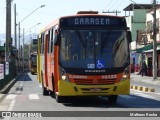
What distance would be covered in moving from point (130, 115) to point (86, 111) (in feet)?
6.42

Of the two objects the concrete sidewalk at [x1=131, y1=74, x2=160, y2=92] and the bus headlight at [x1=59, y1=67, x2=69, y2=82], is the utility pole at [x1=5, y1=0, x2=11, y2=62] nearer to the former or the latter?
the concrete sidewalk at [x1=131, y1=74, x2=160, y2=92]

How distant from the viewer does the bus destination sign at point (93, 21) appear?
63.4ft

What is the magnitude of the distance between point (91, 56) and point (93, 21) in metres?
1.31

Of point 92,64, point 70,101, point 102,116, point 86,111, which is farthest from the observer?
point 70,101

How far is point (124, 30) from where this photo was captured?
19469mm

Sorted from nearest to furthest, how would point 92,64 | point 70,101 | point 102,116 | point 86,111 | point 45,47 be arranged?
1. point 102,116
2. point 86,111
3. point 92,64
4. point 70,101
5. point 45,47

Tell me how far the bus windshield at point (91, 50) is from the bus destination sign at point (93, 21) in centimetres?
28

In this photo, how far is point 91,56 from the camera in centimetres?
1906

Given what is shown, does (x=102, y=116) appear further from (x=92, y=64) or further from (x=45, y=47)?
(x=45, y=47)

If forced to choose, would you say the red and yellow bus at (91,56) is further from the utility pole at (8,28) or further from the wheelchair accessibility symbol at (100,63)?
the utility pole at (8,28)

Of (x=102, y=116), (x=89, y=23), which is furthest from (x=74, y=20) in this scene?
(x=102, y=116)

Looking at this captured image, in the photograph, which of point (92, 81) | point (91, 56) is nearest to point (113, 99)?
point (92, 81)

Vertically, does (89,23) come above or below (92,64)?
above

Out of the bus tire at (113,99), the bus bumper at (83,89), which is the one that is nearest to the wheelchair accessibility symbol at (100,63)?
the bus bumper at (83,89)
